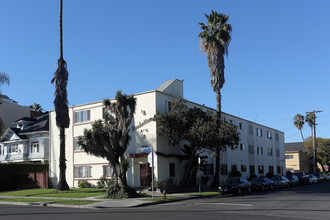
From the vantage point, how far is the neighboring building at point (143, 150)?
30.1 meters

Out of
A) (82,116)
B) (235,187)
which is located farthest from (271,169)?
(82,116)

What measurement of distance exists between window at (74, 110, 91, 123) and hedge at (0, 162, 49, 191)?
22.5 ft

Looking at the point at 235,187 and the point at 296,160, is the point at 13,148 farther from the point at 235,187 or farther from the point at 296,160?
the point at 296,160

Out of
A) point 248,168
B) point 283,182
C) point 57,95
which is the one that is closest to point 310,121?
point 248,168

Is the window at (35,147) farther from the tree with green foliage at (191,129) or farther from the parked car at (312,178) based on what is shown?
the parked car at (312,178)

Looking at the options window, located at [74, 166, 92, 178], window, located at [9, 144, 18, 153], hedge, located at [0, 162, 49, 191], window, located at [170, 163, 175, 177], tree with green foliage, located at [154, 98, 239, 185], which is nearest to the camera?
tree with green foliage, located at [154, 98, 239, 185]

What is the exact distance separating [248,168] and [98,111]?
2261cm

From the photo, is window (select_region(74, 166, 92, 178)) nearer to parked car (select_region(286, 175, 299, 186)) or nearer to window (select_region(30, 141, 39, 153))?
window (select_region(30, 141, 39, 153))

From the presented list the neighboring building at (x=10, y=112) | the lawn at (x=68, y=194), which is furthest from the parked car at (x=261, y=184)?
the neighboring building at (x=10, y=112)

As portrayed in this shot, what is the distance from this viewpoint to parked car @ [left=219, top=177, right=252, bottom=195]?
2592 centimetres

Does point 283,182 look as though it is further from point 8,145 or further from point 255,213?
point 8,145

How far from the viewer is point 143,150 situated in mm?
30219

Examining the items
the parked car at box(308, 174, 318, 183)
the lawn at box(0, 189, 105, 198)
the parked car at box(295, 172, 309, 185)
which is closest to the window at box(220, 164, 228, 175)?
the parked car at box(295, 172, 309, 185)

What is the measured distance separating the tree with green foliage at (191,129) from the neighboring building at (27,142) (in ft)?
60.6
